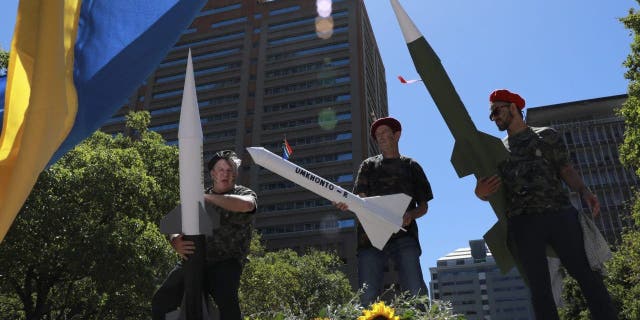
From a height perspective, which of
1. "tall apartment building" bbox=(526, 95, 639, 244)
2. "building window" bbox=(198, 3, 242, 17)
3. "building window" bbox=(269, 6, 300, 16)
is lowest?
"tall apartment building" bbox=(526, 95, 639, 244)

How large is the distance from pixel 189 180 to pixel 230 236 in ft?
2.38

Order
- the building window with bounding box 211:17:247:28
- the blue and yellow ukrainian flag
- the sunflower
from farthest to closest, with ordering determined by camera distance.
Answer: the building window with bounding box 211:17:247:28, the sunflower, the blue and yellow ukrainian flag

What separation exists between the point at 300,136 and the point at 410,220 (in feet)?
233

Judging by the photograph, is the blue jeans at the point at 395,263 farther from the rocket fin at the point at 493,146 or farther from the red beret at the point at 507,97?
the red beret at the point at 507,97

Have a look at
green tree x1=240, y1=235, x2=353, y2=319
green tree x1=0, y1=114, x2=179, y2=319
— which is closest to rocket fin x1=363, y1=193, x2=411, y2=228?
green tree x1=0, y1=114, x2=179, y2=319

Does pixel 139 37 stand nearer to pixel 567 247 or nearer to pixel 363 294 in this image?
pixel 363 294

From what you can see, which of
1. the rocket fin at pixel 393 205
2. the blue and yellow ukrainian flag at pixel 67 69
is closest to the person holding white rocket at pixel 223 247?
the blue and yellow ukrainian flag at pixel 67 69

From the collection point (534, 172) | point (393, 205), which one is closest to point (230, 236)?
point (393, 205)

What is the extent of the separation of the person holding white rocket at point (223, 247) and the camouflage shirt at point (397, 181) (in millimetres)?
1348

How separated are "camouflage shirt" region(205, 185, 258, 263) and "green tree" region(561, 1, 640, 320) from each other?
106 inches

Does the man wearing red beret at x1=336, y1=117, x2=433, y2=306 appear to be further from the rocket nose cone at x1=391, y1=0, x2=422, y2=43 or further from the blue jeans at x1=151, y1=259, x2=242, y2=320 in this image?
the blue jeans at x1=151, y1=259, x2=242, y2=320

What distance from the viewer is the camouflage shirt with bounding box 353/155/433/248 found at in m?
4.95

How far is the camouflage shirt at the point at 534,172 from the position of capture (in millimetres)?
4012

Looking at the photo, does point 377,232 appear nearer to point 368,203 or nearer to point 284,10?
point 368,203
